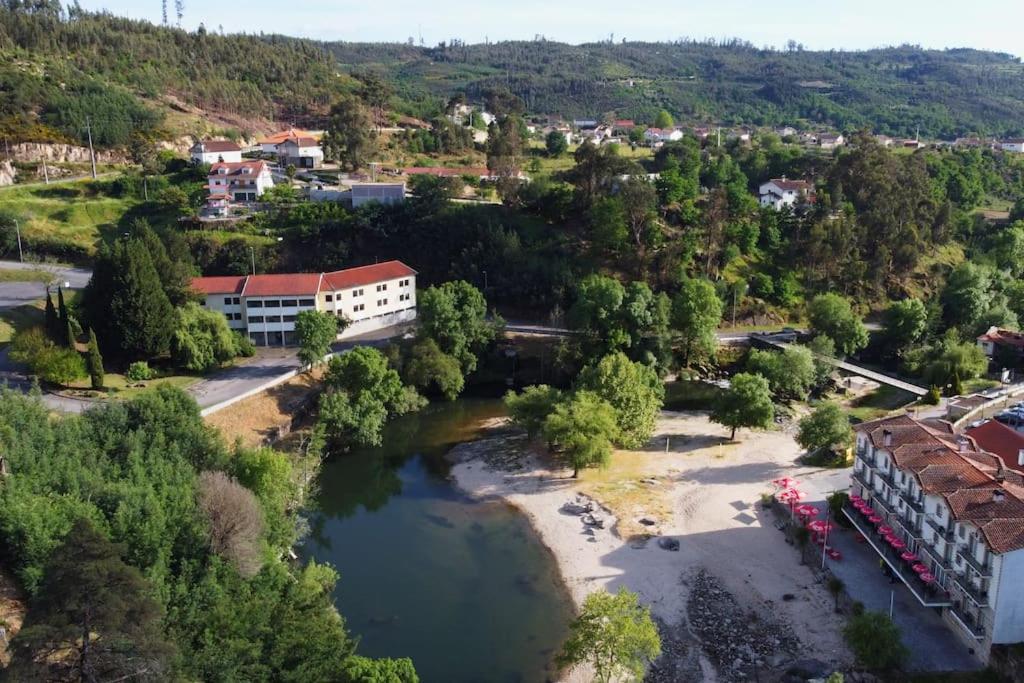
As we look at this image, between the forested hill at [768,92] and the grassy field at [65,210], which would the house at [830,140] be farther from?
the grassy field at [65,210]

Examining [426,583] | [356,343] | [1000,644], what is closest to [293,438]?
[356,343]

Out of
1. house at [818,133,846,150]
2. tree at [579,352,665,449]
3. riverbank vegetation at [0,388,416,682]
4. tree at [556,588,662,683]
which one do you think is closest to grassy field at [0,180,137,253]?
riverbank vegetation at [0,388,416,682]

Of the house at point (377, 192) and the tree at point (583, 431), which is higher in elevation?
the house at point (377, 192)

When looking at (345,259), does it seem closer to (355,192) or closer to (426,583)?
(355,192)

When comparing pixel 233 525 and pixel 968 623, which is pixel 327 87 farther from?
pixel 968 623

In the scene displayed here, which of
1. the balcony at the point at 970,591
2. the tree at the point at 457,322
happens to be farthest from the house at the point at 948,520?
the tree at the point at 457,322
